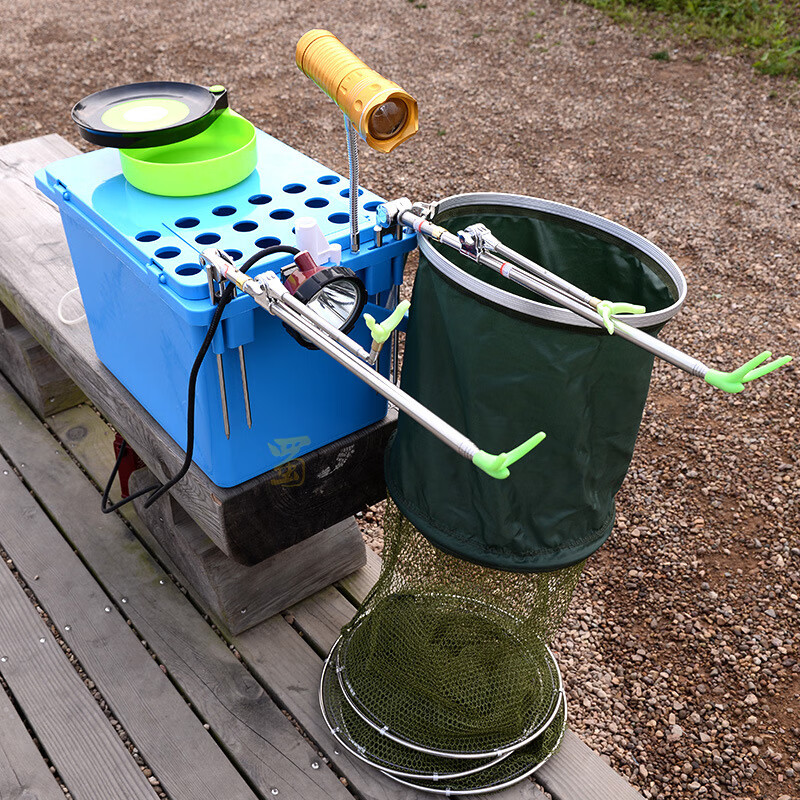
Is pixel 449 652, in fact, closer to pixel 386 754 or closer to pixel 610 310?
pixel 386 754

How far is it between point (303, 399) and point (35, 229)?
138 cm

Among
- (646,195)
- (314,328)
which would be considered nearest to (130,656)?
(314,328)

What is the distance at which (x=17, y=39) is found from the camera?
5.89 meters

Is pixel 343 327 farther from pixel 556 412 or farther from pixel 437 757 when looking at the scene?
pixel 437 757

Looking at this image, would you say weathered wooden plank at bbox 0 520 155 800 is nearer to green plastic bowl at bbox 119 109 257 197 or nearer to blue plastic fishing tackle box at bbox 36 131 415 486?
blue plastic fishing tackle box at bbox 36 131 415 486

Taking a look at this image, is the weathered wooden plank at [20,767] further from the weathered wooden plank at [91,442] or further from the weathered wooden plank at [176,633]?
the weathered wooden plank at [91,442]

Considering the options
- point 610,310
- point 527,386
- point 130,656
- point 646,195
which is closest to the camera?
point 610,310

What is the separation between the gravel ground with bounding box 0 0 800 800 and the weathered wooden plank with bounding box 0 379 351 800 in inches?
26.9

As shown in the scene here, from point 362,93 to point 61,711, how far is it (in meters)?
1.52

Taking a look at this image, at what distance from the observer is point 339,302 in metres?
1.49

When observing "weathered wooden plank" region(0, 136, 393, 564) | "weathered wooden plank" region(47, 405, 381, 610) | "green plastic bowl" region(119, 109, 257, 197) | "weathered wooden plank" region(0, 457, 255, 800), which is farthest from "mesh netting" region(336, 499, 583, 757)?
"green plastic bowl" region(119, 109, 257, 197)

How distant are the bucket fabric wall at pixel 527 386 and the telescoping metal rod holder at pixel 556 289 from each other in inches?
1.9

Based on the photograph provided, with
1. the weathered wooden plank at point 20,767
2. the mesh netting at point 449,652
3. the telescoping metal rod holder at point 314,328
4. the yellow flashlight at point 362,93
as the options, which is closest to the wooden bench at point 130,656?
the weathered wooden plank at point 20,767

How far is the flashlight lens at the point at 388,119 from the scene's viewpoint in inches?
51.8
